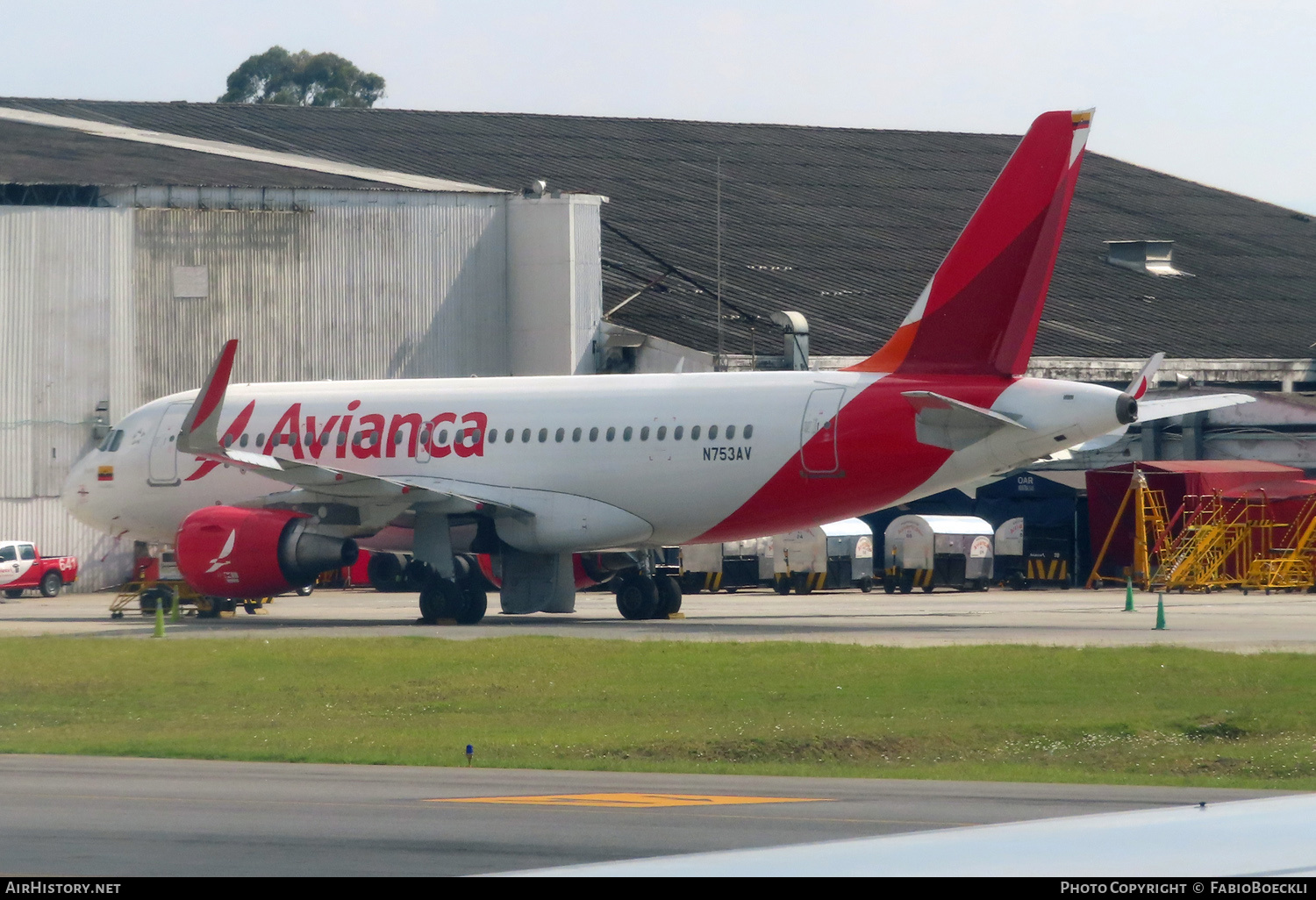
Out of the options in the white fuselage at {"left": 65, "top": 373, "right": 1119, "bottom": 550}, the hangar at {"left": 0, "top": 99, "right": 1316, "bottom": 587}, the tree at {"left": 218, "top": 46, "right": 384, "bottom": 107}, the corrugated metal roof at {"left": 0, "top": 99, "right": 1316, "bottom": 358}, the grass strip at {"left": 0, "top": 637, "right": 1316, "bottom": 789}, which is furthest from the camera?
the tree at {"left": 218, "top": 46, "right": 384, "bottom": 107}

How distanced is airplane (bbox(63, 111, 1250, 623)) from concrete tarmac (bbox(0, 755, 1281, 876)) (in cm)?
1343

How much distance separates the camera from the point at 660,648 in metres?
24.2

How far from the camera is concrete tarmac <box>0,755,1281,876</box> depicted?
954 cm

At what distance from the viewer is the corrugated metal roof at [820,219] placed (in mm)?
54250

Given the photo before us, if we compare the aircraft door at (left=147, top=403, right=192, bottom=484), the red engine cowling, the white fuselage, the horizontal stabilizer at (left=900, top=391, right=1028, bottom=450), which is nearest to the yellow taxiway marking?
the horizontal stabilizer at (left=900, top=391, right=1028, bottom=450)

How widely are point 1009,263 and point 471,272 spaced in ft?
86.7

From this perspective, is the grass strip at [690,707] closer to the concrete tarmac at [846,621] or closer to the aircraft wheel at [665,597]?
the concrete tarmac at [846,621]

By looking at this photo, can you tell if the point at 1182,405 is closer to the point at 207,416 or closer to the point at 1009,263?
the point at 1009,263

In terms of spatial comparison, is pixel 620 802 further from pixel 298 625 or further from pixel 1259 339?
pixel 1259 339

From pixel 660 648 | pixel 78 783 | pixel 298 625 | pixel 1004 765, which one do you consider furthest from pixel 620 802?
pixel 298 625

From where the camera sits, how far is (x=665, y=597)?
32.9 m

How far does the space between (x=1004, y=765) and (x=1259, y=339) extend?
4544 cm

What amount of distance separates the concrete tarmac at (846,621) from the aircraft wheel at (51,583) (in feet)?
5.60

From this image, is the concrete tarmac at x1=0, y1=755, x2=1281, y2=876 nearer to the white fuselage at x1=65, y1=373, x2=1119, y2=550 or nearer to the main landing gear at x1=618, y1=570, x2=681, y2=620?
the white fuselage at x1=65, y1=373, x2=1119, y2=550
